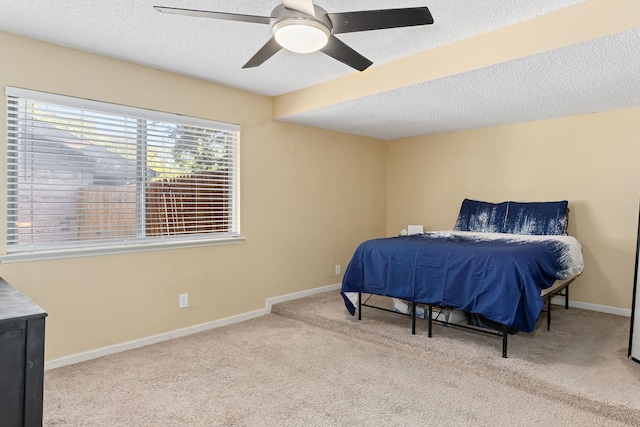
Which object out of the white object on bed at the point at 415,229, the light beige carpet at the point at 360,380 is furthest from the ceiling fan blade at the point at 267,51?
the white object on bed at the point at 415,229

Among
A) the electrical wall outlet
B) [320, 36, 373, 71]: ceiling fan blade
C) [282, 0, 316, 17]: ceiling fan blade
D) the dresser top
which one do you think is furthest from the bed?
the dresser top

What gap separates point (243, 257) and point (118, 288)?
120 cm

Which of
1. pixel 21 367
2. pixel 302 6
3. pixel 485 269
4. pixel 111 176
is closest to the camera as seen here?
pixel 21 367

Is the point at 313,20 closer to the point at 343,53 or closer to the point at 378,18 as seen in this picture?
the point at 378,18

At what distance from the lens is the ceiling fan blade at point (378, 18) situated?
1.78m

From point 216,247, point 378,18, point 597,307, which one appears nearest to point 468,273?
point 378,18

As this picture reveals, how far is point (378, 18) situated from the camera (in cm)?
184

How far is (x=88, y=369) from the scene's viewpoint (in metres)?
2.81

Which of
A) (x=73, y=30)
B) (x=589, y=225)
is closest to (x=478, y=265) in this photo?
(x=589, y=225)

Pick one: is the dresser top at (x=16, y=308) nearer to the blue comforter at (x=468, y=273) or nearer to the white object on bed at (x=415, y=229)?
the blue comforter at (x=468, y=273)

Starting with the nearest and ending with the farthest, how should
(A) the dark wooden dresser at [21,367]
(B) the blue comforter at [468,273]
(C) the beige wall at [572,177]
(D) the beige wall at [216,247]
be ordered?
(A) the dark wooden dresser at [21,367], (B) the blue comforter at [468,273], (D) the beige wall at [216,247], (C) the beige wall at [572,177]

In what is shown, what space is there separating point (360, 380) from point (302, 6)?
7.37ft

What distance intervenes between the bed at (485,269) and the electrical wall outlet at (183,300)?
4.64 ft

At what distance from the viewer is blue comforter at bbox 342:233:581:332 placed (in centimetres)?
267
